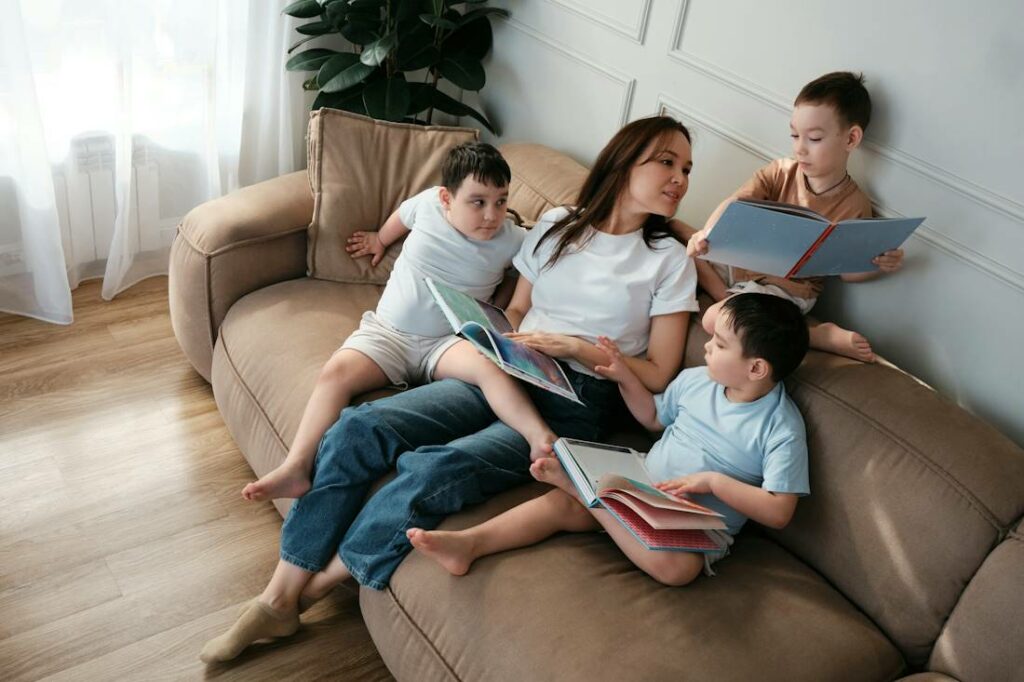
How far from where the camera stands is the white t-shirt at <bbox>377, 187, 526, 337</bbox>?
217cm

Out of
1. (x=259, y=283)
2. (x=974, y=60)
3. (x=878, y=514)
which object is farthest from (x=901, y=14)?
(x=259, y=283)

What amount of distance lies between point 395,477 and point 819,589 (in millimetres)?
877

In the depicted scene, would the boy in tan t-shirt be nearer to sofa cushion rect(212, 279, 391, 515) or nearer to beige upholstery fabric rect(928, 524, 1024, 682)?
beige upholstery fabric rect(928, 524, 1024, 682)

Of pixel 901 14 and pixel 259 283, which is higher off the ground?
pixel 901 14

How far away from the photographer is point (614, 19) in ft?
8.55

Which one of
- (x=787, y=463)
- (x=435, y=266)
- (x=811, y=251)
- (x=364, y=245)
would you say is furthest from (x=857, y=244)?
(x=364, y=245)

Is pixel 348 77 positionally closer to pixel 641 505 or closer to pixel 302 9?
pixel 302 9

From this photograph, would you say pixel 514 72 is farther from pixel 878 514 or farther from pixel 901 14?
pixel 878 514

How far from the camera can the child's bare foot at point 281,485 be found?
186cm

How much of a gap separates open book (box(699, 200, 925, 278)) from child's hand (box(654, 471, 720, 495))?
47 cm

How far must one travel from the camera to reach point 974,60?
71.9 inches

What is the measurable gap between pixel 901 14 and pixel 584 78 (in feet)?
3.41

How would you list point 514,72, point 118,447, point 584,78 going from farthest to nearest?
point 514,72 < point 584,78 < point 118,447

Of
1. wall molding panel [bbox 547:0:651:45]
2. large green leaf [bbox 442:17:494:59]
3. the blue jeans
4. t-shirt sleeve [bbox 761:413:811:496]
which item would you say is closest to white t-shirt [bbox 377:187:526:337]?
the blue jeans
